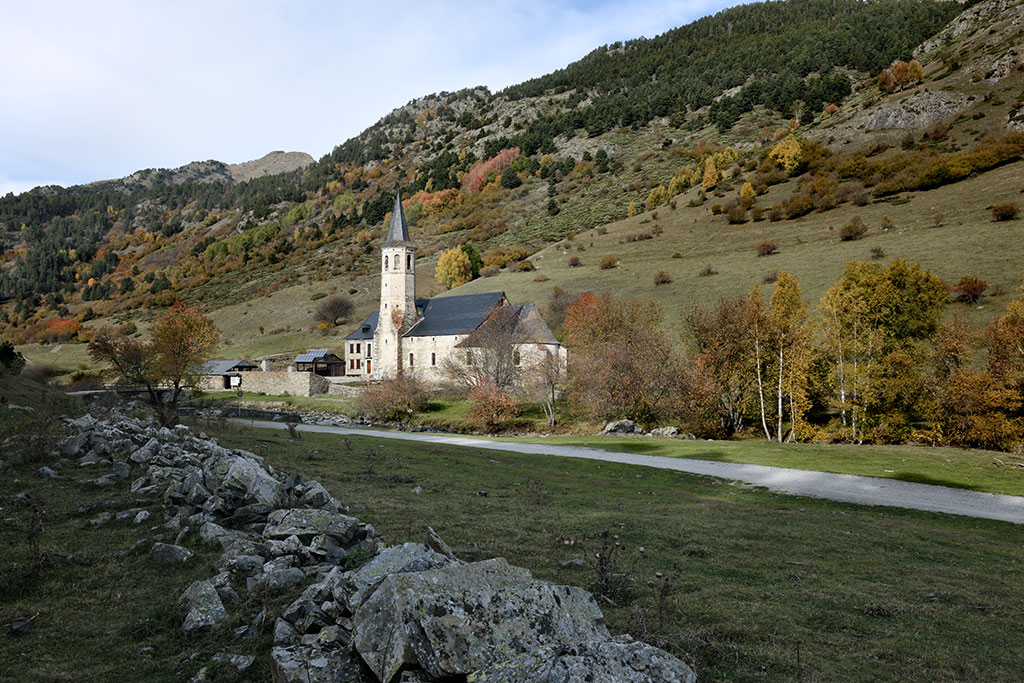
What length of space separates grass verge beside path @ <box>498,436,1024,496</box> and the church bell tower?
167 feet

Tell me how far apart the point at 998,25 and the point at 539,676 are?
187398 mm

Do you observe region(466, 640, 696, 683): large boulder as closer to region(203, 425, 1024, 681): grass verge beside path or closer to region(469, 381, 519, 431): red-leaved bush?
region(203, 425, 1024, 681): grass verge beside path

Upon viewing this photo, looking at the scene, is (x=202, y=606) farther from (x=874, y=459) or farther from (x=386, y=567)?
(x=874, y=459)

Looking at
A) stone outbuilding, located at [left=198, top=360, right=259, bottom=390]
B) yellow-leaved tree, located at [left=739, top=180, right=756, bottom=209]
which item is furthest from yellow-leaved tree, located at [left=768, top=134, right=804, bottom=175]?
stone outbuilding, located at [left=198, top=360, right=259, bottom=390]

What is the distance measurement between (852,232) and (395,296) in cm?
6756

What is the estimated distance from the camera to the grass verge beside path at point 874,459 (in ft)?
76.8

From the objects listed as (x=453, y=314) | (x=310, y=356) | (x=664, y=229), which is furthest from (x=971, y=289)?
(x=310, y=356)

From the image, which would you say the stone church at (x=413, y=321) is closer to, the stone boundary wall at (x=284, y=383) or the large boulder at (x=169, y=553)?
the stone boundary wall at (x=284, y=383)

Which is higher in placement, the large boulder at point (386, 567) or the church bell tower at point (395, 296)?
the church bell tower at point (395, 296)

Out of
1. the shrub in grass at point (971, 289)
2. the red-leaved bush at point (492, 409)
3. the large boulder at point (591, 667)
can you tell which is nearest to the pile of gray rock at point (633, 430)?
the red-leaved bush at point (492, 409)

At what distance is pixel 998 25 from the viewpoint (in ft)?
422

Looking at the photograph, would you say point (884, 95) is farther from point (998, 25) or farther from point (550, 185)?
point (550, 185)

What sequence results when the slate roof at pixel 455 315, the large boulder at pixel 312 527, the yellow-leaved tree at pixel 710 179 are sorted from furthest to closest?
1. the yellow-leaved tree at pixel 710 179
2. the slate roof at pixel 455 315
3. the large boulder at pixel 312 527

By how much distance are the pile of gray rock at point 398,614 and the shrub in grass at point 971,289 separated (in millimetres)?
63691
